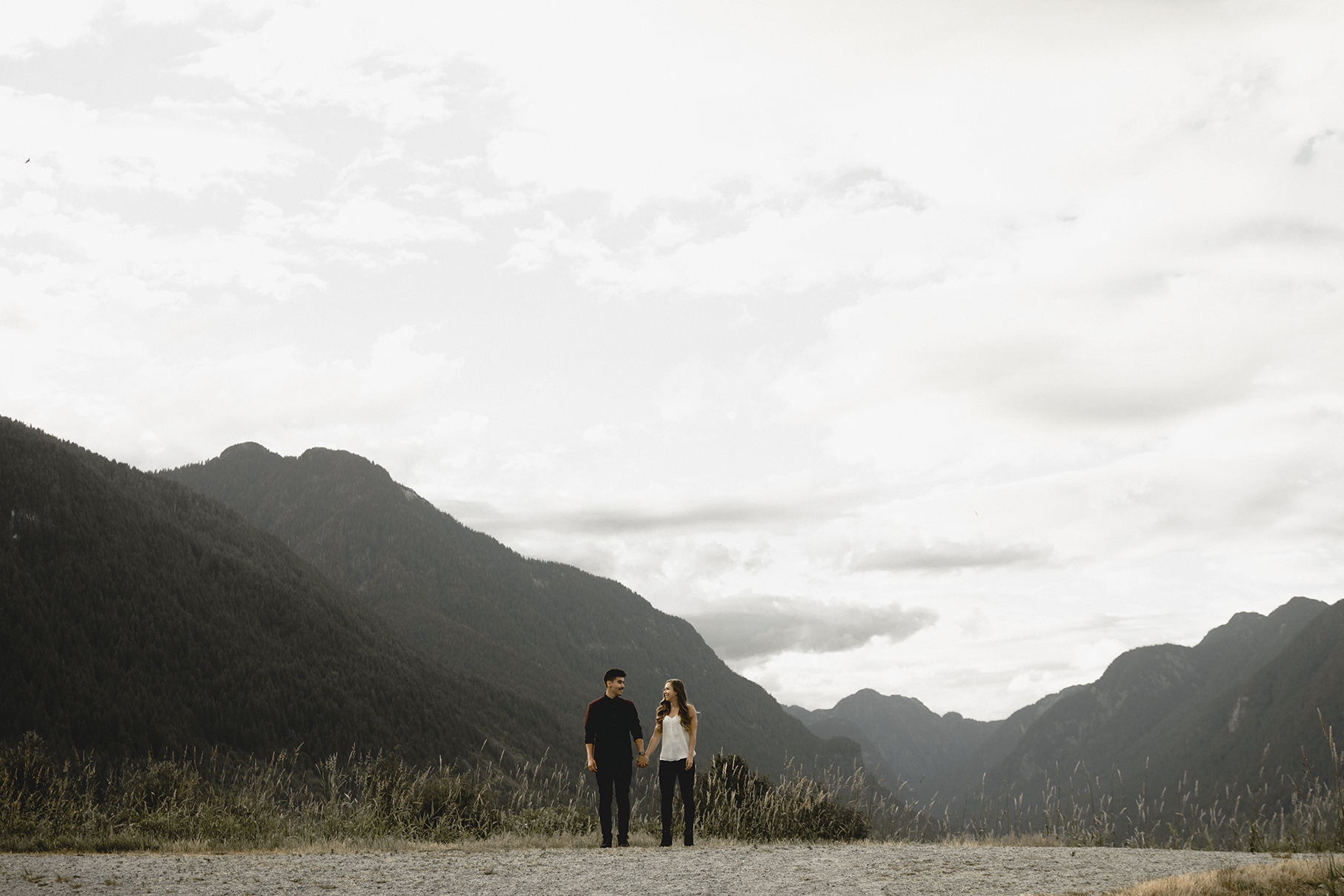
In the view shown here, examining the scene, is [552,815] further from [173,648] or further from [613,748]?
[173,648]

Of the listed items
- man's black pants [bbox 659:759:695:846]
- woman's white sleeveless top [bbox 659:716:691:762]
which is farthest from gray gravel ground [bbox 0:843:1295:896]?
woman's white sleeveless top [bbox 659:716:691:762]

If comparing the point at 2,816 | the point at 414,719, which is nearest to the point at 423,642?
the point at 414,719

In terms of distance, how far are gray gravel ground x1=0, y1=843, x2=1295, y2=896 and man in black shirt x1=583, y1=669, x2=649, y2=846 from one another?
0.74 meters

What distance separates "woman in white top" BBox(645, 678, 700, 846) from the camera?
38.3ft

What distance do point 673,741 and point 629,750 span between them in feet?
2.25

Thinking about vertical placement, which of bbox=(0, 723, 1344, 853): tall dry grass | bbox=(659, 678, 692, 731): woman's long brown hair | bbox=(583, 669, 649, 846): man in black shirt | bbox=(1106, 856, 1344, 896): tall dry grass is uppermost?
bbox=(659, 678, 692, 731): woman's long brown hair

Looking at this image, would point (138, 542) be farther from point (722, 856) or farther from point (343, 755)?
point (722, 856)

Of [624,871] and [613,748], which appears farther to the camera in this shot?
[613,748]

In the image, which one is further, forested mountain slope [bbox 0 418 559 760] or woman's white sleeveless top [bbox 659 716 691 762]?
forested mountain slope [bbox 0 418 559 760]

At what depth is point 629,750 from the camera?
39.5 ft

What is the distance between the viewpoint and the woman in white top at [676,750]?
1166 centimetres

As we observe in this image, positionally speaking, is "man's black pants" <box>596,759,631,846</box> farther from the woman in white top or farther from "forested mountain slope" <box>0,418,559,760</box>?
"forested mountain slope" <box>0,418,559,760</box>

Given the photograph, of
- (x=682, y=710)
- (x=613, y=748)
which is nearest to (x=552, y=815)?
(x=613, y=748)

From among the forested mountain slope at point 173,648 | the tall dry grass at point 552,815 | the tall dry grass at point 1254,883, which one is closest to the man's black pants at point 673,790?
the tall dry grass at point 552,815
